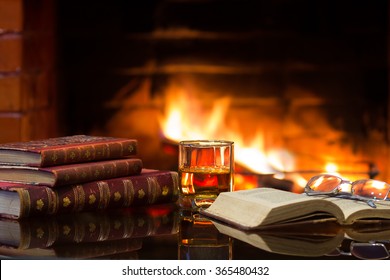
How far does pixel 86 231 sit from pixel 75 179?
97mm

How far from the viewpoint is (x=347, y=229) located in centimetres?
108

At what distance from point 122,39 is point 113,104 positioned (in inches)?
7.2

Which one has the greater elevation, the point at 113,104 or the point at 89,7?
the point at 89,7

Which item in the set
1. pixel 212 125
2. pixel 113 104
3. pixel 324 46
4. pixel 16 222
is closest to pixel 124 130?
pixel 113 104

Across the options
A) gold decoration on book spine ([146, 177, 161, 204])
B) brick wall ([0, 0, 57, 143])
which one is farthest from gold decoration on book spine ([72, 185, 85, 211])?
brick wall ([0, 0, 57, 143])

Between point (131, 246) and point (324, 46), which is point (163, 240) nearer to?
point (131, 246)

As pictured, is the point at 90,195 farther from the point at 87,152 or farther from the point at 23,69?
the point at 23,69

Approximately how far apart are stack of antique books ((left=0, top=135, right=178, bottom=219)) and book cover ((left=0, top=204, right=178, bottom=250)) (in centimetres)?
1

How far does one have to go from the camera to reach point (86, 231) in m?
1.07

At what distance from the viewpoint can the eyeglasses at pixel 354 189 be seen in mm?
1179

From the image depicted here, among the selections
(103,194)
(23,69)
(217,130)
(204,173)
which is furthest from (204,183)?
(217,130)

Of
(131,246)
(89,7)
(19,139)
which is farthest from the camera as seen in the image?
(89,7)

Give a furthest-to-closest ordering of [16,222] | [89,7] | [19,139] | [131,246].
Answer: [89,7] → [19,139] → [16,222] → [131,246]

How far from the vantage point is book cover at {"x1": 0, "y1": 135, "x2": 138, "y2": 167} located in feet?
3.75
